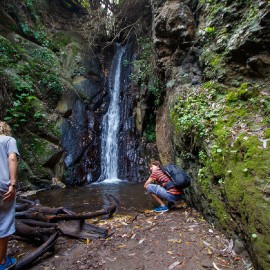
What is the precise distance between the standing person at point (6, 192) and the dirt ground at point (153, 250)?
442mm

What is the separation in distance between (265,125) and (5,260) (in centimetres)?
413

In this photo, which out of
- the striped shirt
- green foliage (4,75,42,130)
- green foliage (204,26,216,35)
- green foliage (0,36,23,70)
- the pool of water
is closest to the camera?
the striped shirt

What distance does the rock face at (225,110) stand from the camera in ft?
9.36

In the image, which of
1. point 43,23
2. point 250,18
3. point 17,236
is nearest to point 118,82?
point 43,23

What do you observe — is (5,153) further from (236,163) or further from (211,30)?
(211,30)

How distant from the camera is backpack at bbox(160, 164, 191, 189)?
191 inches

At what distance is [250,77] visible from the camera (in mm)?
4848

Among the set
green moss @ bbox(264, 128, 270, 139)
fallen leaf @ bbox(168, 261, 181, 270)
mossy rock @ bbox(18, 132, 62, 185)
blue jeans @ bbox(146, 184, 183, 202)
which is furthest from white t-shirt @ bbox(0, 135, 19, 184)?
mossy rock @ bbox(18, 132, 62, 185)

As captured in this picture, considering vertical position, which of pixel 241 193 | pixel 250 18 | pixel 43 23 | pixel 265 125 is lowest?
pixel 241 193

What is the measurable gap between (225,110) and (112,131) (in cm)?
841

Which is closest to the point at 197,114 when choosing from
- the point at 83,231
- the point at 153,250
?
the point at 153,250

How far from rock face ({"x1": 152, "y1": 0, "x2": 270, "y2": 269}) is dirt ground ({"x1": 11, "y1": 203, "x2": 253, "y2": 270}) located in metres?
0.28

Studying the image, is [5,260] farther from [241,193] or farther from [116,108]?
[116,108]

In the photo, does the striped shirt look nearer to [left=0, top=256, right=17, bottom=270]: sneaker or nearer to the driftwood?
the driftwood
